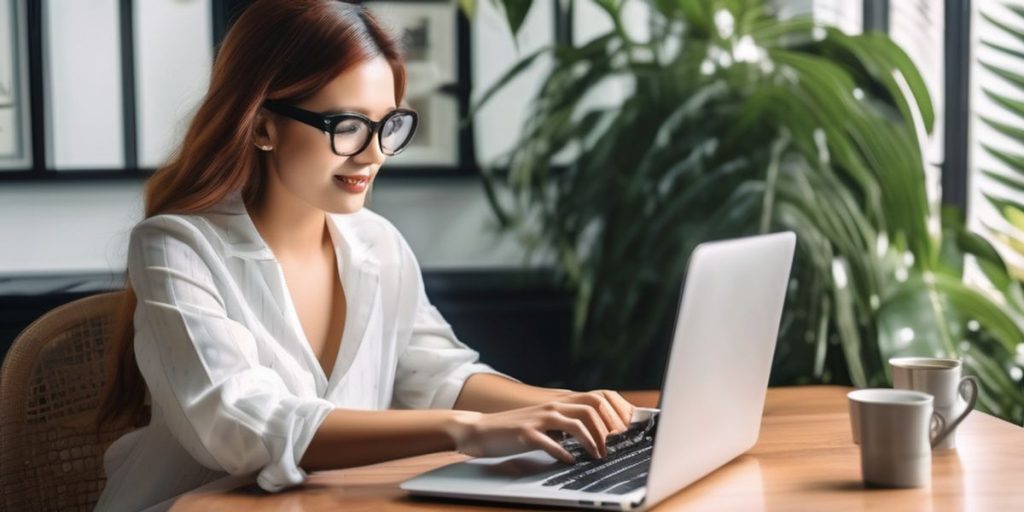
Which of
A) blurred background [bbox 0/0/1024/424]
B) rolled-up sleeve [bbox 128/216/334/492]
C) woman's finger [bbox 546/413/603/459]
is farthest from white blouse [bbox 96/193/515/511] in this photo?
blurred background [bbox 0/0/1024/424]

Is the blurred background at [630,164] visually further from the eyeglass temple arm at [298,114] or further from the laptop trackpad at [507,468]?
the laptop trackpad at [507,468]

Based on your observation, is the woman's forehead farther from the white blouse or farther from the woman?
the white blouse

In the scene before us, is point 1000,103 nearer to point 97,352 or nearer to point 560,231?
point 560,231

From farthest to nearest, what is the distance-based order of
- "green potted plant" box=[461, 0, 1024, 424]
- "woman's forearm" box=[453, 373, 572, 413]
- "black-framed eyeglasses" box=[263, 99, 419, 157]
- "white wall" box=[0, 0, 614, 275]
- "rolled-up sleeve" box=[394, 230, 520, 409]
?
"white wall" box=[0, 0, 614, 275] < "green potted plant" box=[461, 0, 1024, 424] < "rolled-up sleeve" box=[394, 230, 520, 409] < "woman's forearm" box=[453, 373, 572, 413] < "black-framed eyeglasses" box=[263, 99, 419, 157]

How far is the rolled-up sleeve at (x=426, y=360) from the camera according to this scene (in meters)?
1.74

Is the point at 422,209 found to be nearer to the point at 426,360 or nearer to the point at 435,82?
the point at 435,82

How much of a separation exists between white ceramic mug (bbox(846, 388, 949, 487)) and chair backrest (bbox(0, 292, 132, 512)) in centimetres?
98

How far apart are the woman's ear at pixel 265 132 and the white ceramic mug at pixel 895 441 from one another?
29.1 inches

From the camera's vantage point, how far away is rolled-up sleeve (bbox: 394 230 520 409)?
1.74 metres

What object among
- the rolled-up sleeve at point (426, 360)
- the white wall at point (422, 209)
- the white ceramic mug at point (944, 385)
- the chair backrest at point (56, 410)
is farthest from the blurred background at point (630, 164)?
the white ceramic mug at point (944, 385)

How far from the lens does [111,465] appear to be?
5.49 ft

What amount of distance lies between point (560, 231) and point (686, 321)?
5.81 feet

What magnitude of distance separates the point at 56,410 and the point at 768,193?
1.37 metres

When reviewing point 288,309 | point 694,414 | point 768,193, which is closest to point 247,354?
point 288,309
